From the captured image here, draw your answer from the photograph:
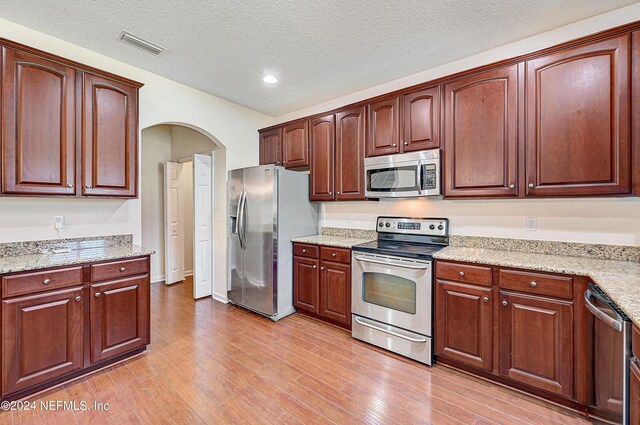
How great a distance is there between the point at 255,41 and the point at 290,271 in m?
2.39

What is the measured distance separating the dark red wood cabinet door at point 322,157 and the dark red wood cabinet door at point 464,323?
1652 mm

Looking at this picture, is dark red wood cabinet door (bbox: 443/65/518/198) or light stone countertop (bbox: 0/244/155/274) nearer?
light stone countertop (bbox: 0/244/155/274)

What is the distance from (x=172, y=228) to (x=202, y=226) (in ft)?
3.01

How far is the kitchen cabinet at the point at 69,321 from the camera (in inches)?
71.3

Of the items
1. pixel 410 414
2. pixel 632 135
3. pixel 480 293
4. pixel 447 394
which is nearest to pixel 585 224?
pixel 632 135

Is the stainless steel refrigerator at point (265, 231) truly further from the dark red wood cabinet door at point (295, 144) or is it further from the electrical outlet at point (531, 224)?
the electrical outlet at point (531, 224)

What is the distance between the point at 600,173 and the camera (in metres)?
1.86

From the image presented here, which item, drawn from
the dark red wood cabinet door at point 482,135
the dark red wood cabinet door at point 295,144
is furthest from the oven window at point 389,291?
the dark red wood cabinet door at point 295,144

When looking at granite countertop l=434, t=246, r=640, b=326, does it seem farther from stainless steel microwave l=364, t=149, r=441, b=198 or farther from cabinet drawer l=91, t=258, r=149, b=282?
cabinet drawer l=91, t=258, r=149, b=282

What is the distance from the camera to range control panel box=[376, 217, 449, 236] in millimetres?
2766

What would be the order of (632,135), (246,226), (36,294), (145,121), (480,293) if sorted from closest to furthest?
(632,135) < (36,294) < (480,293) < (145,121) < (246,226)

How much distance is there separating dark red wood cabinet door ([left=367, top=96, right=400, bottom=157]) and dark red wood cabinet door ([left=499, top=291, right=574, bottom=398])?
1641 mm

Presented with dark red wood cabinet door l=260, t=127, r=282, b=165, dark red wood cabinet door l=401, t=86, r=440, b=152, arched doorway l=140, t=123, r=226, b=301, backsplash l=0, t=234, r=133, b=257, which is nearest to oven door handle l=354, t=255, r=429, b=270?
dark red wood cabinet door l=401, t=86, r=440, b=152

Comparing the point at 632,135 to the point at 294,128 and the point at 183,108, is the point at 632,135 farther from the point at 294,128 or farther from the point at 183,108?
the point at 183,108
